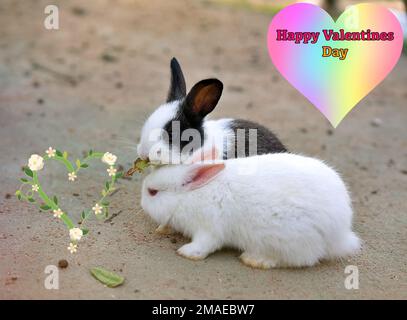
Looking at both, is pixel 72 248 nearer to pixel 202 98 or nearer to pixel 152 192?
pixel 152 192

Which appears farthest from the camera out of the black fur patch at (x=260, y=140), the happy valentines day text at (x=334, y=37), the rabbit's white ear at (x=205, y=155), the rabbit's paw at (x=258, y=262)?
the happy valentines day text at (x=334, y=37)

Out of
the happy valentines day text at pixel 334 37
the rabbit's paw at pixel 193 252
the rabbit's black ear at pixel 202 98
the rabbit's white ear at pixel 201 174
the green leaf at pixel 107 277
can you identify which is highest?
the happy valentines day text at pixel 334 37

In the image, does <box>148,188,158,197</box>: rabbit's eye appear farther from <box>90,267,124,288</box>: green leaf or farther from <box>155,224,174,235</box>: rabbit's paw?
<box>90,267,124,288</box>: green leaf

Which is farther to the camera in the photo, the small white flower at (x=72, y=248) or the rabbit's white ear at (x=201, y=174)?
the rabbit's white ear at (x=201, y=174)

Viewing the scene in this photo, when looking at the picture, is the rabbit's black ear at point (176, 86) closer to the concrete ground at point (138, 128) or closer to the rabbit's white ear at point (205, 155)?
the rabbit's white ear at point (205, 155)

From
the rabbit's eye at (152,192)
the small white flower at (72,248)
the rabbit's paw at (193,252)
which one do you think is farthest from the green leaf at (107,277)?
the rabbit's eye at (152,192)

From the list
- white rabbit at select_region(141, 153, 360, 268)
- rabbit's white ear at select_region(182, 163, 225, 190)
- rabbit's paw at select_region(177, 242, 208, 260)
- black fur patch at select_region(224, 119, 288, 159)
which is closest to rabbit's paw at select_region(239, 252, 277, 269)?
white rabbit at select_region(141, 153, 360, 268)
